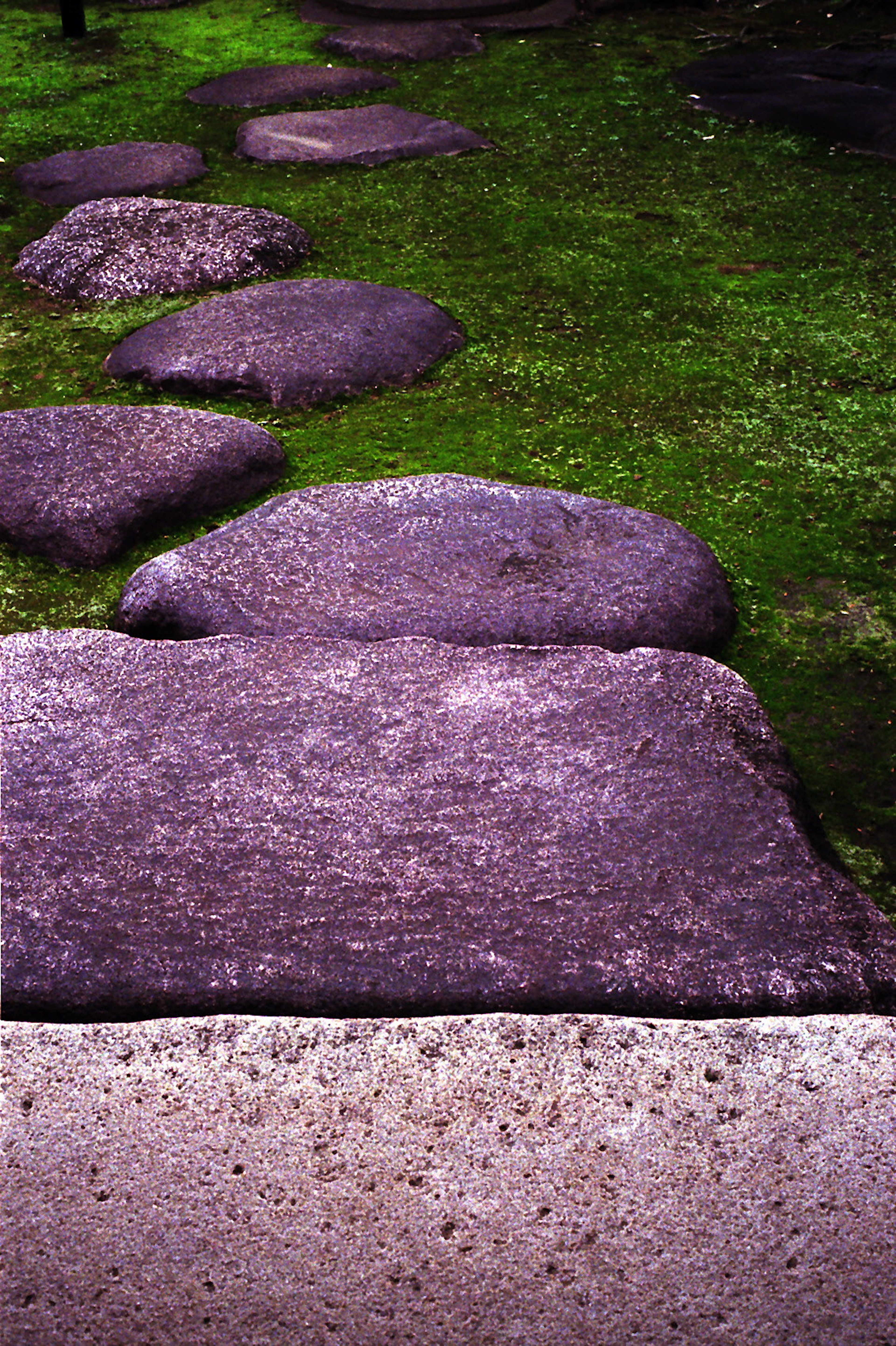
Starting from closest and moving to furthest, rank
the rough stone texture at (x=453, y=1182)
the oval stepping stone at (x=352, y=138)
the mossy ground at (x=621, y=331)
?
the rough stone texture at (x=453, y=1182)
the mossy ground at (x=621, y=331)
the oval stepping stone at (x=352, y=138)

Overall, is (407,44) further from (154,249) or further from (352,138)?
(154,249)

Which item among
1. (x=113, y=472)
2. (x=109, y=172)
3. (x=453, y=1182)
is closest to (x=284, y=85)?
(x=109, y=172)

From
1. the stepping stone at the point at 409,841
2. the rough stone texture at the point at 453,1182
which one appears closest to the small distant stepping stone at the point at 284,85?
the stepping stone at the point at 409,841

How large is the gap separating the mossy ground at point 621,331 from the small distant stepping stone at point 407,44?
4.9 inches

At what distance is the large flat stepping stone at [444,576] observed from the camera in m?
1.73

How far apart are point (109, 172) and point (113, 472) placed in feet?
6.19

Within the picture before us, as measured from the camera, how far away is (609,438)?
2.41 m

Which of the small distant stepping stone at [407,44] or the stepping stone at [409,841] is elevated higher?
the small distant stepping stone at [407,44]

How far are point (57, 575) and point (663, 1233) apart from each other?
4.69 ft

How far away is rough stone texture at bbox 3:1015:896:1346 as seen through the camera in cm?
97

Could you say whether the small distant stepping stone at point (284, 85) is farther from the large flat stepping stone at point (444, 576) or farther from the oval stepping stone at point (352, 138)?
the large flat stepping stone at point (444, 576)

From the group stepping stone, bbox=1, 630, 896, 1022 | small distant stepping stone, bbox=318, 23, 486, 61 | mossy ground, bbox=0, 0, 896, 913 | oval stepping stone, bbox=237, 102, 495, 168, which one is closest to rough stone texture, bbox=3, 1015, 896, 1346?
stepping stone, bbox=1, 630, 896, 1022

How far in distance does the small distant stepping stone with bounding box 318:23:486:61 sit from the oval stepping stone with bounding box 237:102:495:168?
0.87 m

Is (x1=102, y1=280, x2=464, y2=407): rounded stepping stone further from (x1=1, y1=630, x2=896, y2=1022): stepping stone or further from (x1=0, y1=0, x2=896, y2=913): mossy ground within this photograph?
(x1=1, y1=630, x2=896, y2=1022): stepping stone
